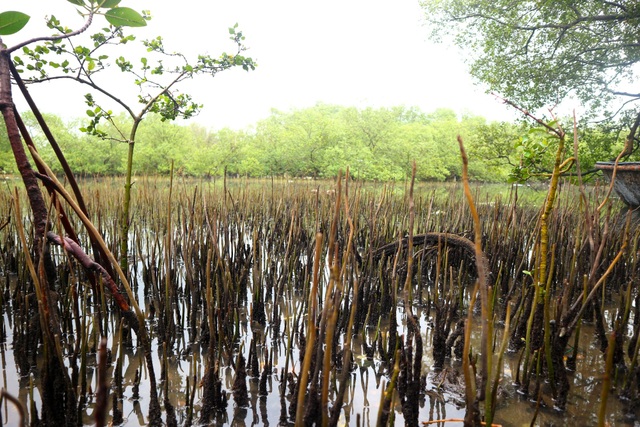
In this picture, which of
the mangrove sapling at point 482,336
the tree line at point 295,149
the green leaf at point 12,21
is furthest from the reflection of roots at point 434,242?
the tree line at point 295,149

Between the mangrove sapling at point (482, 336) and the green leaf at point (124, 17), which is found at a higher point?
the green leaf at point (124, 17)

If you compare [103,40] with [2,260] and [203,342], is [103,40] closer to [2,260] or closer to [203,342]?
[203,342]

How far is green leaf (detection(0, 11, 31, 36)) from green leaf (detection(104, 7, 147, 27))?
15 centimetres

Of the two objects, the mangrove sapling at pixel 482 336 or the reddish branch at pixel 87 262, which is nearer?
the mangrove sapling at pixel 482 336

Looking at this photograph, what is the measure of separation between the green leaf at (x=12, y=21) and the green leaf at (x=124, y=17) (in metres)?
0.15

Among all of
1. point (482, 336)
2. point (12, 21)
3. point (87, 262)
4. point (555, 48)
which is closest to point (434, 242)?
point (482, 336)

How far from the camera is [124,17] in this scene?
91 centimetres

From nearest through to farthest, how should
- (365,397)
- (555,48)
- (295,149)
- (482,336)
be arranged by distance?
1. (482,336)
2. (365,397)
3. (555,48)
4. (295,149)

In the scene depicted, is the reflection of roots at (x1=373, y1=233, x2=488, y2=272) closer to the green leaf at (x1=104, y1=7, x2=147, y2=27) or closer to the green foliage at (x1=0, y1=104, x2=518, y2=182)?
the green leaf at (x1=104, y1=7, x2=147, y2=27)

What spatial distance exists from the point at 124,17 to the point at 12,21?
0.68 ft

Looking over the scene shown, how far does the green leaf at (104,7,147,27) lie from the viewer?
2.92 feet

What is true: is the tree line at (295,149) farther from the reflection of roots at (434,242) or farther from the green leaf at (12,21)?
the green leaf at (12,21)

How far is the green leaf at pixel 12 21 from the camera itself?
80cm

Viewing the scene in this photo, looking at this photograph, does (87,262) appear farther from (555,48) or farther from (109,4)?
(555,48)
